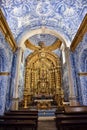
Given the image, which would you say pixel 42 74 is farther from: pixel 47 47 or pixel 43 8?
pixel 43 8

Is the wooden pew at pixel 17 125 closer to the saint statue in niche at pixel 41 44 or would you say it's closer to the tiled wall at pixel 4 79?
the tiled wall at pixel 4 79

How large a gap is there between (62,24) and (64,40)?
124 cm

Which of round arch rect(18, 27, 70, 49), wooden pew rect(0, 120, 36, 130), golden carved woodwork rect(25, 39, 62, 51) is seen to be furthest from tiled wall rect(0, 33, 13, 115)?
golden carved woodwork rect(25, 39, 62, 51)

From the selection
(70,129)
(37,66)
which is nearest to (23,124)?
(70,129)

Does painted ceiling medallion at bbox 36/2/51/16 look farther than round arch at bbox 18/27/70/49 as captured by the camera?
No

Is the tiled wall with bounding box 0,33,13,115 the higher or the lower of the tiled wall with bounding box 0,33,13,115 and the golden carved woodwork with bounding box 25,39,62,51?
the lower

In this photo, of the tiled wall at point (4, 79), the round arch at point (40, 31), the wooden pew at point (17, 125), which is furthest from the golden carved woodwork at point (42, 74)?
the wooden pew at point (17, 125)

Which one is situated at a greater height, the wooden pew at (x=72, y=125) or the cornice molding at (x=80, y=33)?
the cornice molding at (x=80, y=33)

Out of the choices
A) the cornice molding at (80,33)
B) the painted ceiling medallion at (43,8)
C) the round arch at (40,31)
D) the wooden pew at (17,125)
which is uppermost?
the painted ceiling medallion at (43,8)

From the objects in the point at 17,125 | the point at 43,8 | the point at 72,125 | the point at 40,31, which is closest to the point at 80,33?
the point at 43,8

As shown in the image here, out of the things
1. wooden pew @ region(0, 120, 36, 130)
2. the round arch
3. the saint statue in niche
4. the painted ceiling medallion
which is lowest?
wooden pew @ region(0, 120, 36, 130)

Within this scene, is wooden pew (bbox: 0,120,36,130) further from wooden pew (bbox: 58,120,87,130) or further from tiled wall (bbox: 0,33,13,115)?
tiled wall (bbox: 0,33,13,115)

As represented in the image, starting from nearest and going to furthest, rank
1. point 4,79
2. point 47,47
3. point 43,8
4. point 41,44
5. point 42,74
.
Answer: point 4,79, point 43,8, point 42,74, point 41,44, point 47,47

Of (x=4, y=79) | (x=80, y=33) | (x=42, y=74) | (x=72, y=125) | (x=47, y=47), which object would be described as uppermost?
(x=47, y=47)
